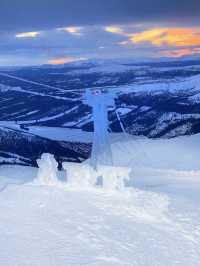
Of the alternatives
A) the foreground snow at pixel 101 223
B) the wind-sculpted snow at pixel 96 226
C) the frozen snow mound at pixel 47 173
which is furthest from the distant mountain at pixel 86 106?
the wind-sculpted snow at pixel 96 226

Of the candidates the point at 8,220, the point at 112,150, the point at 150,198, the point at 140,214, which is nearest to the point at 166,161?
the point at 112,150

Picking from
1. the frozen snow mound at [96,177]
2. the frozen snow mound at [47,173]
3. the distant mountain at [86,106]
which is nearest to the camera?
the frozen snow mound at [96,177]

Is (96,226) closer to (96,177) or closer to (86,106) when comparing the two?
(96,177)

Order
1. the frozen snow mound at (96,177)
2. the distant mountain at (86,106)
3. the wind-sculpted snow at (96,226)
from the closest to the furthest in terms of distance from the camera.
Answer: the wind-sculpted snow at (96,226)
the frozen snow mound at (96,177)
the distant mountain at (86,106)

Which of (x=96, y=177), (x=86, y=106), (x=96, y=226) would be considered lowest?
(x=96, y=226)

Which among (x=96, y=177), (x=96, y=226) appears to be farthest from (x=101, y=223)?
(x=96, y=177)

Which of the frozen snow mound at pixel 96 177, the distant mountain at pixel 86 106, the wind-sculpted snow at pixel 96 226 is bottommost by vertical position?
the wind-sculpted snow at pixel 96 226

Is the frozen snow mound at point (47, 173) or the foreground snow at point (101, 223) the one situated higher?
the frozen snow mound at point (47, 173)

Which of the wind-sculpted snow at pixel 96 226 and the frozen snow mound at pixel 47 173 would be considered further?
the frozen snow mound at pixel 47 173

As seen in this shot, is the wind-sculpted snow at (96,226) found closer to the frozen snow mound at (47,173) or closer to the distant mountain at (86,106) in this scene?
the frozen snow mound at (47,173)
